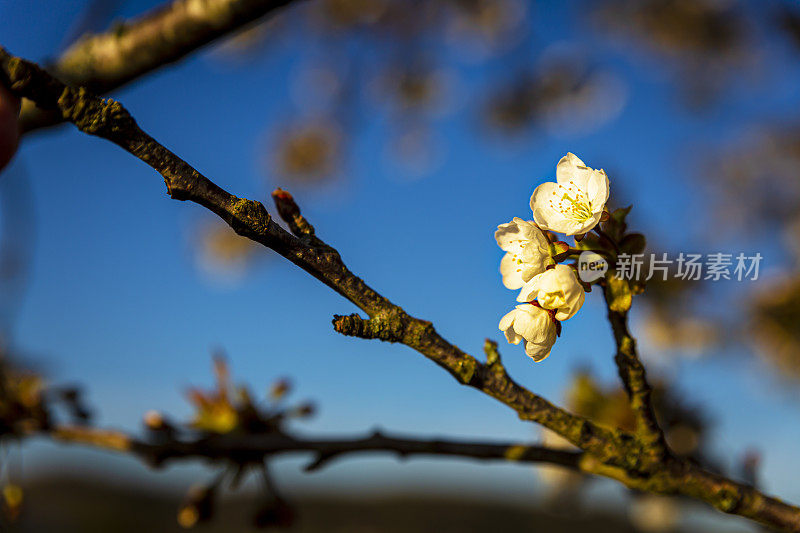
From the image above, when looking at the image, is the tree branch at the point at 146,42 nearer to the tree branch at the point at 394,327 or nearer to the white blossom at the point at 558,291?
the tree branch at the point at 394,327

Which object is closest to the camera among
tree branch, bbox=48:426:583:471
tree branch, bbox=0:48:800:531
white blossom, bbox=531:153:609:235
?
tree branch, bbox=0:48:800:531

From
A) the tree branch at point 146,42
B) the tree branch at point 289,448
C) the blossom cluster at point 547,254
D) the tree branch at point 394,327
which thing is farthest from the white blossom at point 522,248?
the tree branch at point 146,42

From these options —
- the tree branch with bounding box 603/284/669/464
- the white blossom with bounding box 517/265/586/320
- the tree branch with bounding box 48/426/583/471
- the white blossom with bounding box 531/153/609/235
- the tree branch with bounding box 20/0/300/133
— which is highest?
the tree branch with bounding box 20/0/300/133

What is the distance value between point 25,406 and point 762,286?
253cm

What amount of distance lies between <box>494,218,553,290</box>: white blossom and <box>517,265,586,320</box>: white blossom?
1 centimetres

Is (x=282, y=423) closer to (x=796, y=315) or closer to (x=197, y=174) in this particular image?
(x=197, y=174)

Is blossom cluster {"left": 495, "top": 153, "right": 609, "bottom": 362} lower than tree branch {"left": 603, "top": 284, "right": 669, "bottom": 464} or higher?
higher

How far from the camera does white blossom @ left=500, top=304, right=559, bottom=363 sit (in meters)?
0.65

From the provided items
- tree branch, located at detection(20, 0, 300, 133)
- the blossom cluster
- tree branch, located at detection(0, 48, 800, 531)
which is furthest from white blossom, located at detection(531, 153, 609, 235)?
tree branch, located at detection(20, 0, 300, 133)

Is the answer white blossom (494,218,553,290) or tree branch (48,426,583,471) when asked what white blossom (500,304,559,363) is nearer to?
white blossom (494,218,553,290)

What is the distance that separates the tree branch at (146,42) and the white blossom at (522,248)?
457 mm

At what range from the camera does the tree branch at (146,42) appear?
0.85 metres

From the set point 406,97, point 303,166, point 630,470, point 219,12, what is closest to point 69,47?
point 219,12

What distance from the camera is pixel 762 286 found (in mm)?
2322
